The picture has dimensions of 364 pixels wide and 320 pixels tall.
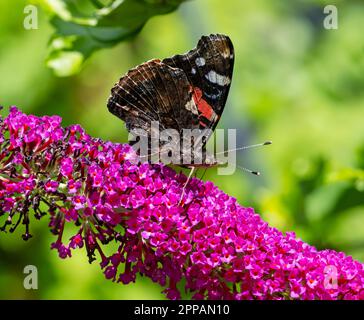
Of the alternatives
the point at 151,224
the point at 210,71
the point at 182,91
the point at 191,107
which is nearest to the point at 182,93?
the point at 182,91

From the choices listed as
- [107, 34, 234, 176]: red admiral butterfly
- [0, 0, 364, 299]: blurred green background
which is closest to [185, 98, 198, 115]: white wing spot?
[107, 34, 234, 176]: red admiral butterfly

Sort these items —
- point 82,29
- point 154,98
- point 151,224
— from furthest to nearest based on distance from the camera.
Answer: point 82,29 → point 154,98 → point 151,224

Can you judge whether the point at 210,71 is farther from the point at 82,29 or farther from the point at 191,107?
the point at 82,29

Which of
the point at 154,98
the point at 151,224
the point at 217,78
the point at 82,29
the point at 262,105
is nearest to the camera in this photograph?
the point at 151,224

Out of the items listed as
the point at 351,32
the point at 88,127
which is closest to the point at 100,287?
the point at 88,127

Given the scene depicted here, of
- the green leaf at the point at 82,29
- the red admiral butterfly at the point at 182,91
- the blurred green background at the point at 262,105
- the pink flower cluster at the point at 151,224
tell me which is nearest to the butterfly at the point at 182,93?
the red admiral butterfly at the point at 182,91
